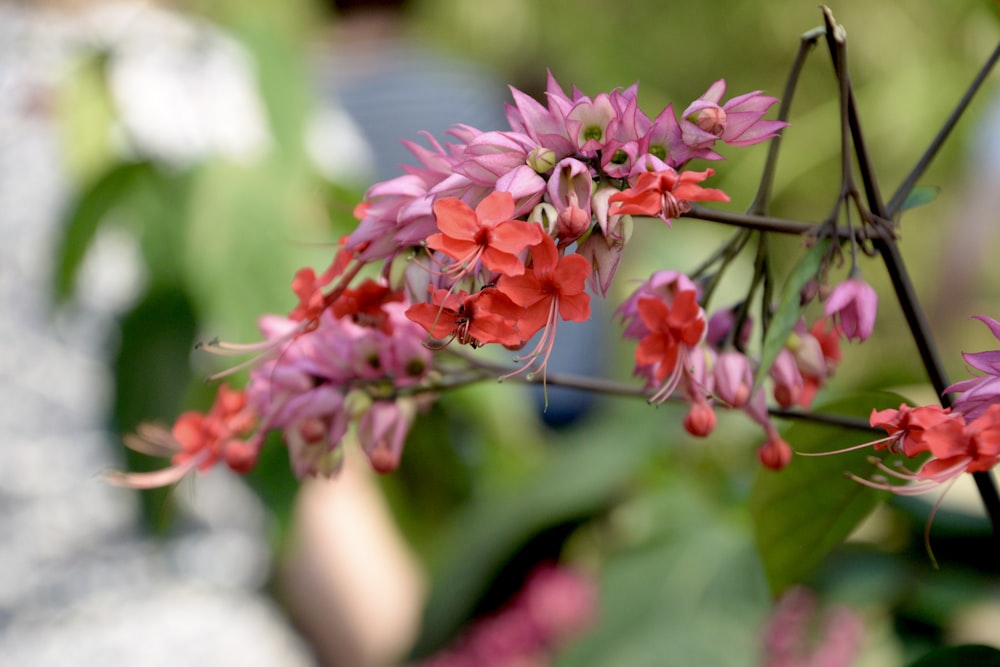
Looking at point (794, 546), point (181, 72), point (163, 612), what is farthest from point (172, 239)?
point (794, 546)

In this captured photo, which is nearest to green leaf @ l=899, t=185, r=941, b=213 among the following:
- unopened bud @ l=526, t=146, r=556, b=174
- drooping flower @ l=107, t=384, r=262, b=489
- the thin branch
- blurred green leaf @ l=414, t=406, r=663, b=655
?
the thin branch

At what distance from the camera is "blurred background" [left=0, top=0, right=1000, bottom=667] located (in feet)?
2.47

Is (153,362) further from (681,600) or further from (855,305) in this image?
(855,305)

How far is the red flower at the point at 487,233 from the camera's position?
263 mm

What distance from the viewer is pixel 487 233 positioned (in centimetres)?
26

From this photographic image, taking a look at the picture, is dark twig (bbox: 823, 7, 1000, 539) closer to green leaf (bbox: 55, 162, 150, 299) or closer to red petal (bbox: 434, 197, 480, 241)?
red petal (bbox: 434, 197, 480, 241)

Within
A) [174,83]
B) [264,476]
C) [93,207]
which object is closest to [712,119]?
[264,476]

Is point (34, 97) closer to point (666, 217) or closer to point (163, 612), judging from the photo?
point (163, 612)

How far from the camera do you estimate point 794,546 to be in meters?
0.40

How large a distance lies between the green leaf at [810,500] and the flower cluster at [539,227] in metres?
0.07

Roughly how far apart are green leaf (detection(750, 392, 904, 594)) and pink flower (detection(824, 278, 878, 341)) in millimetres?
51

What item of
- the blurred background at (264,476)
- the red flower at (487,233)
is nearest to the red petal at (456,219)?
the red flower at (487,233)

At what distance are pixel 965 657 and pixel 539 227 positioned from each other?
0.19 m

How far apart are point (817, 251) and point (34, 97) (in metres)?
1.00
